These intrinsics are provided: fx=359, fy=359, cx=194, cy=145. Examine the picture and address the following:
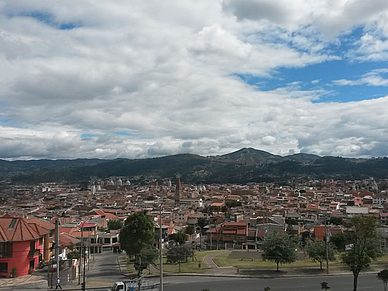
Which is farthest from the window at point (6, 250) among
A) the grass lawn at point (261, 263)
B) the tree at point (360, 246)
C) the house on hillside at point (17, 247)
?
the tree at point (360, 246)

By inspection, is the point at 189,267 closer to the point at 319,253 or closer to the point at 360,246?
the point at 319,253

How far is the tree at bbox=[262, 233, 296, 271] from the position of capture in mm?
27359

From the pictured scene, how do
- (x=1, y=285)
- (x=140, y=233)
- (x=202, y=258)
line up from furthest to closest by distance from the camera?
(x=202, y=258), (x=140, y=233), (x=1, y=285)

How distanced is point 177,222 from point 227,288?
50.7 meters

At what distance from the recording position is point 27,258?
27297 mm

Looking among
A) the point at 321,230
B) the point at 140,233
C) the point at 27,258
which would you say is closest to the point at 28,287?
the point at 27,258

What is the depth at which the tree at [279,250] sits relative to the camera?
27.4 meters

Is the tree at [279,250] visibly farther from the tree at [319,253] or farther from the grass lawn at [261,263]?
the grass lawn at [261,263]

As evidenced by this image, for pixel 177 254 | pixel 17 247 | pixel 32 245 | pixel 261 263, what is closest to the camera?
pixel 17 247

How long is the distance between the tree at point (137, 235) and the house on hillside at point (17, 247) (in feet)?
23.2

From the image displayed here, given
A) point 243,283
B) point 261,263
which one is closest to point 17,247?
point 243,283

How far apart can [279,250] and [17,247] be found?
778 inches

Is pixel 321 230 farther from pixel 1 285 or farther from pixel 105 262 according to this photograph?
pixel 1 285

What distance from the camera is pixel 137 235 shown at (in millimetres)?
30844
